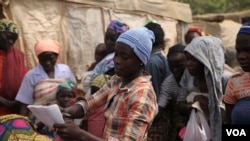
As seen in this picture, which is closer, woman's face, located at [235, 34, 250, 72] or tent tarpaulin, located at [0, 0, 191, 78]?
woman's face, located at [235, 34, 250, 72]

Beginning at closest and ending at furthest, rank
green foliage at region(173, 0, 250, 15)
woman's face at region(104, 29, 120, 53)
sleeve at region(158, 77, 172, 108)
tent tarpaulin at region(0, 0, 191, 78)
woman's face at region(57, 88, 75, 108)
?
sleeve at region(158, 77, 172, 108) < woman's face at region(57, 88, 75, 108) < woman's face at region(104, 29, 120, 53) < tent tarpaulin at region(0, 0, 191, 78) < green foliage at region(173, 0, 250, 15)

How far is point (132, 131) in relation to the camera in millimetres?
2627

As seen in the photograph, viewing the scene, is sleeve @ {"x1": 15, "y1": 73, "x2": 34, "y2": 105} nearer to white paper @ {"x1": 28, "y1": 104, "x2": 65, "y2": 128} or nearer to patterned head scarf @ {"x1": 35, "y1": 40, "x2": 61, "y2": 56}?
patterned head scarf @ {"x1": 35, "y1": 40, "x2": 61, "y2": 56}

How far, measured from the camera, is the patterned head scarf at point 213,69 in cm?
365

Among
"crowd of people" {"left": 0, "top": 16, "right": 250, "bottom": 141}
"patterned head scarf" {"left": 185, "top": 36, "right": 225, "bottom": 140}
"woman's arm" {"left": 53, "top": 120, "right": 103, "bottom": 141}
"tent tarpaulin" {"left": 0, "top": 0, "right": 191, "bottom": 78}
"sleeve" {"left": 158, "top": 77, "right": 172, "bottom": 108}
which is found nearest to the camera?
"woman's arm" {"left": 53, "top": 120, "right": 103, "bottom": 141}

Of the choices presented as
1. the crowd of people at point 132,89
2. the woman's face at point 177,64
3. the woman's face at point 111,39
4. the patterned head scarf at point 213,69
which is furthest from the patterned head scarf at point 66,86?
the patterned head scarf at point 213,69

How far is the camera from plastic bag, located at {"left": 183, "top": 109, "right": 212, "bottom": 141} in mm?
3684

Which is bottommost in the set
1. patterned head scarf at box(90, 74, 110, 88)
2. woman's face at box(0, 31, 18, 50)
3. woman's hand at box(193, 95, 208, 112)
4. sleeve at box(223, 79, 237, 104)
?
woman's hand at box(193, 95, 208, 112)

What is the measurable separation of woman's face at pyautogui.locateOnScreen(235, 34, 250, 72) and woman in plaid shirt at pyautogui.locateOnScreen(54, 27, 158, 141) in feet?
1.87

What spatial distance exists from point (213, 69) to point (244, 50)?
26.4 inches

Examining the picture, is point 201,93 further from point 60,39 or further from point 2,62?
point 60,39

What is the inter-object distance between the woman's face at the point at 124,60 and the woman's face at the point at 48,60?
7.61 ft

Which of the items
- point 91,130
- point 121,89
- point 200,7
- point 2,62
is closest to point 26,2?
point 2,62

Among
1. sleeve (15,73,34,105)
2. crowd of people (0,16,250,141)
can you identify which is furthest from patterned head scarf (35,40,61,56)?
sleeve (15,73,34,105)
